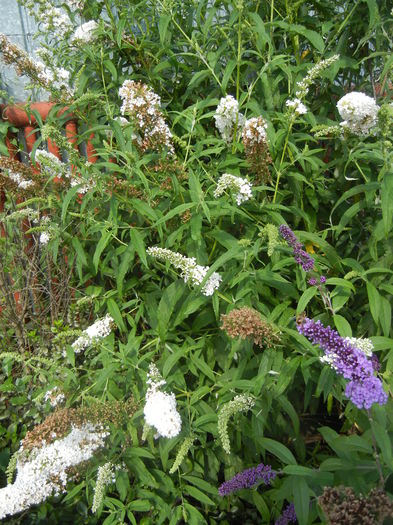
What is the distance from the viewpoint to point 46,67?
2.96 m

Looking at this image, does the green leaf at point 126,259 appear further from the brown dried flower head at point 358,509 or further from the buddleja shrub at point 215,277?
the brown dried flower head at point 358,509

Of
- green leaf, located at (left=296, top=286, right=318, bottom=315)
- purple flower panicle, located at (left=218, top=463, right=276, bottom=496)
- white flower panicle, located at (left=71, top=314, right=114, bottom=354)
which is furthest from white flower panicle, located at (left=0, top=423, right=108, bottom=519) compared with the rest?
green leaf, located at (left=296, top=286, right=318, bottom=315)

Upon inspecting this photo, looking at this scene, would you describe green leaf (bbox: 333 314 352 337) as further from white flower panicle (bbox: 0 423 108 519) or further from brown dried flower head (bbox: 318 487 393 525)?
white flower panicle (bbox: 0 423 108 519)

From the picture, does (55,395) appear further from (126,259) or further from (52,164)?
(52,164)

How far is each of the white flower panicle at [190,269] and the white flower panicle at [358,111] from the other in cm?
92

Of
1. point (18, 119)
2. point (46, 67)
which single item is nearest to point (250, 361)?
point (46, 67)

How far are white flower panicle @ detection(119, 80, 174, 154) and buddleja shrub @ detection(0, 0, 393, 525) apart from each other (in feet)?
0.03

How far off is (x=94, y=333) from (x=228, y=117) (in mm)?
1176

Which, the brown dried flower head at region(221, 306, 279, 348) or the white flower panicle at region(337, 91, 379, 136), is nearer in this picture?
the brown dried flower head at region(221, 306, 279, 348)

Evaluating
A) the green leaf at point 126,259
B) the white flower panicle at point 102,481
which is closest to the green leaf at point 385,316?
the green leaf at point 126,259

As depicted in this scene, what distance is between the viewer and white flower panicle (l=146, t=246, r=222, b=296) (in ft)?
7.07

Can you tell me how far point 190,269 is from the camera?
2.20m

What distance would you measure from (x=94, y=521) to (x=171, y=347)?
0.92 m

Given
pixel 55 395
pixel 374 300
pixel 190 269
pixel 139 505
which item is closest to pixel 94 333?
pixel 55 395
